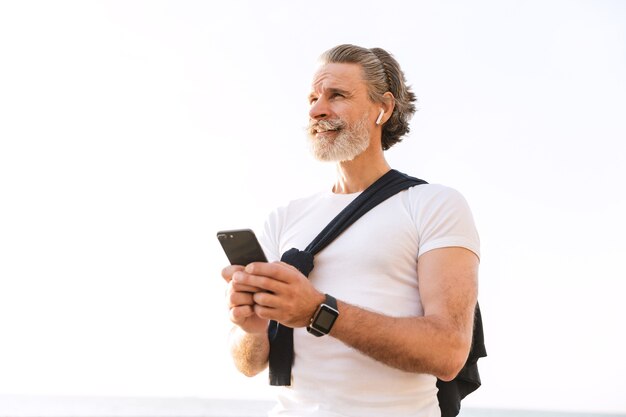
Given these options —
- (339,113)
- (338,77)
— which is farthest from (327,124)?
(338,77)

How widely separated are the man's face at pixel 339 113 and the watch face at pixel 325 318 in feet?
3.59

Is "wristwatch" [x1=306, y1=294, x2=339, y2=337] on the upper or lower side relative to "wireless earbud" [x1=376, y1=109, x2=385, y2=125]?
lower

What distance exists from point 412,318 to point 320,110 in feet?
3.99

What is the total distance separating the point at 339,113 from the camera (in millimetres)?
3184

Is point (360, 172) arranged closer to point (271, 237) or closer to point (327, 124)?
point (327, 124)

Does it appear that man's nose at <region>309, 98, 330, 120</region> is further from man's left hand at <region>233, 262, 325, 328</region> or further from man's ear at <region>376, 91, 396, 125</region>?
man's left hand at <region>233, 262, 325, 328</region>

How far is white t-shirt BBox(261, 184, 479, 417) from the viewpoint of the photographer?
247 cm

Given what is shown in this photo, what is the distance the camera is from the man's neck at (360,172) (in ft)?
10.3

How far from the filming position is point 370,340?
2.24m

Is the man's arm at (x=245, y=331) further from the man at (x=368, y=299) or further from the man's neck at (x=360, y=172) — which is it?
the man's neck at (x=360, y=172)

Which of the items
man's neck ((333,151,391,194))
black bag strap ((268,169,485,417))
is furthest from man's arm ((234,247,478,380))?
man's neck ((333,151,391,194))

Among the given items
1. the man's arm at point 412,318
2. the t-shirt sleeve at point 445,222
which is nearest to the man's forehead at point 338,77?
the t-shirt sleeve at point 445,222

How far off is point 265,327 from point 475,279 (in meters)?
0.77

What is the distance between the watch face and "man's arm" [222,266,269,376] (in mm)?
211
